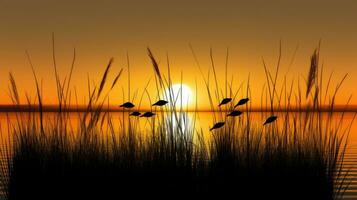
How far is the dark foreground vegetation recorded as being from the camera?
18.9ft

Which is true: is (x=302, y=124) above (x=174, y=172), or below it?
above

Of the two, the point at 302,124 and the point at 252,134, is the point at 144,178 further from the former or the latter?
the point at 302,124

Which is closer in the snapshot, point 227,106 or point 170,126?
point 170,126

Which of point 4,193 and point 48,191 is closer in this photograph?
point 48,191

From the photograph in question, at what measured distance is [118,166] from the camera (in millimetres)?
5887

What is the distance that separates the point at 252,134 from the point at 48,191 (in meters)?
2.36

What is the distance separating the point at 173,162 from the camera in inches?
226

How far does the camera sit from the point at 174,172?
225 inches

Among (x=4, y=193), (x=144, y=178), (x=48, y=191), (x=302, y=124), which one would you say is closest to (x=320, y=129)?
(x=302, y=124)

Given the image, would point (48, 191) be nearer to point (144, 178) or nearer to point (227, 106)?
point (144, 178)

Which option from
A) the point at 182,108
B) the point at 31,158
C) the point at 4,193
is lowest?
Result: the point at 4,193

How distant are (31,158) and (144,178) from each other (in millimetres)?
1304

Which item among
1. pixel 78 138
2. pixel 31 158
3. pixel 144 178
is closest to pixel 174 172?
pixel 144 178

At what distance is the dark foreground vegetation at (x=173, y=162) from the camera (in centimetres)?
575
